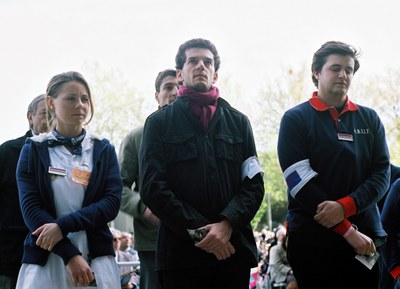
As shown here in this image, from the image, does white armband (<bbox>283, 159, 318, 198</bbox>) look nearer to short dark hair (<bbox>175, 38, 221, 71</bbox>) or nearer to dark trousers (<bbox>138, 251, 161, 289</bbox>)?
short dark hair (<bbox>175, 38, 221, 71</bbox>)

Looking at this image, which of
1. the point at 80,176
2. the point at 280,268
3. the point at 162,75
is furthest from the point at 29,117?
the point at 280,268

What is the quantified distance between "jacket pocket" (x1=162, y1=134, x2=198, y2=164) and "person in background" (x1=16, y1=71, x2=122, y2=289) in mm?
390

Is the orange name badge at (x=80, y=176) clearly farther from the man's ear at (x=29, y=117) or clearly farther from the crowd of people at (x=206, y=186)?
the man's ear at (x=29, y=117)

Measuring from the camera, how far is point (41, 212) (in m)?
3.21

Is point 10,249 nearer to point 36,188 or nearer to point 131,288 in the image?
point 36,188

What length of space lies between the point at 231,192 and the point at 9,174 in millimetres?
1843

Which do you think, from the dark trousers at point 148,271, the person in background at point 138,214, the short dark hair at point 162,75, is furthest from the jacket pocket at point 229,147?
the short dark hair at point 162,75

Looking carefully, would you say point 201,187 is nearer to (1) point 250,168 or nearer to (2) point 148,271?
(1) point 250,168

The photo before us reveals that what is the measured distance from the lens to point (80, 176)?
336 centimetres

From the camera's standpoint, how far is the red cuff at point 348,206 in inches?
133

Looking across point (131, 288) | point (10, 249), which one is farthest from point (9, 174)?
point (131, 288)

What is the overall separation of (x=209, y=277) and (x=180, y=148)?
0.78 meters

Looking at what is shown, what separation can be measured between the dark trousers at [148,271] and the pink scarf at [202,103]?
1303mm

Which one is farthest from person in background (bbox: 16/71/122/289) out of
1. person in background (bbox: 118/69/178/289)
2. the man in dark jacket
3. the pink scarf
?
person in background (bbox: 118/69/178/289)
